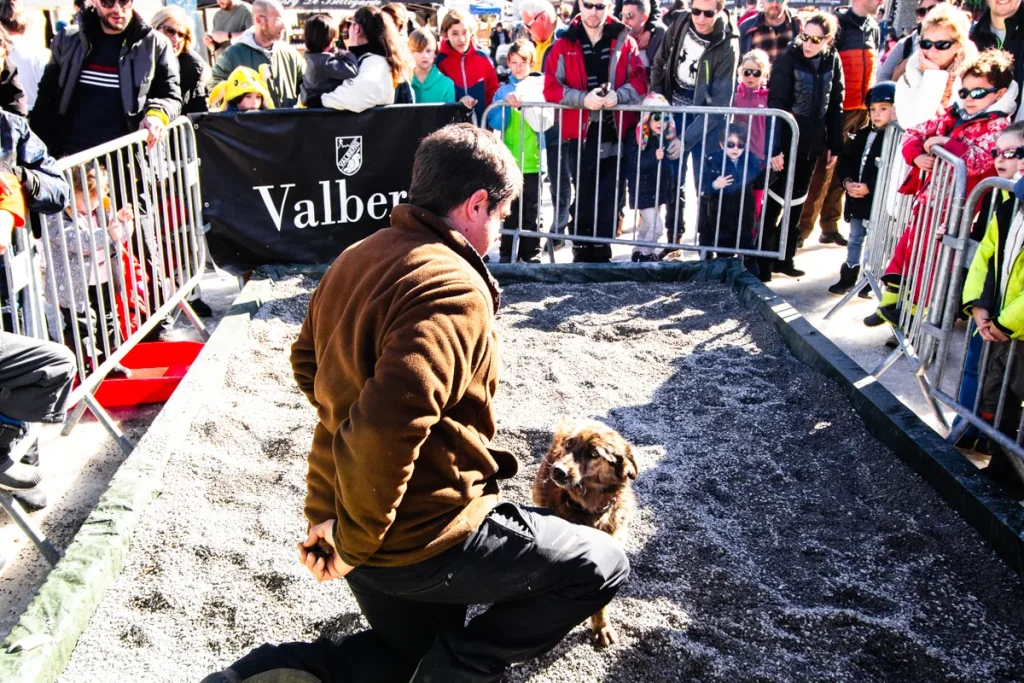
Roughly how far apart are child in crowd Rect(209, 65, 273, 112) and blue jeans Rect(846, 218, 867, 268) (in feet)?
16.8

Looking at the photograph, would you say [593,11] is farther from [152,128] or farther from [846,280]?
[152,128]

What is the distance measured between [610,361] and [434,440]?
383cm

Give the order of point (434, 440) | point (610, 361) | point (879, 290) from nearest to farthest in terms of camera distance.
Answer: point (434, 440)
point (610, 361)
point (879, 290)

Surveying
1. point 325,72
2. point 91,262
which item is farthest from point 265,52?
point 91,262

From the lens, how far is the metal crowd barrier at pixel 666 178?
7.82 m

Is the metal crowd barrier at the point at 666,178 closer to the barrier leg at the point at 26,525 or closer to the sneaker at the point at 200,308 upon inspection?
the sneaker at the point at 200,308

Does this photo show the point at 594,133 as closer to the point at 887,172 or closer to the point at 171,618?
the point at 887,172

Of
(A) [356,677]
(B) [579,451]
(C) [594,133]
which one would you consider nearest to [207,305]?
(C) [594,133]

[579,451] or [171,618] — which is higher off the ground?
[579,451]

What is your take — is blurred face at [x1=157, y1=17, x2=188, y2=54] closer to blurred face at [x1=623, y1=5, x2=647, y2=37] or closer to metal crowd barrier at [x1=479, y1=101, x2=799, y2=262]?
metal crowd barrier at [x1=479, y1=101, x2=799, y2=262]

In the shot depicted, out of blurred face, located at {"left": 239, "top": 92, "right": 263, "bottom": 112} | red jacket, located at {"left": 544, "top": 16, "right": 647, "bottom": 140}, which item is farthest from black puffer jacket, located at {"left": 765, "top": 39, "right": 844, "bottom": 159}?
blurred face, located at {"left": 239, "top": 92, "right": 263, "bottom": 112}

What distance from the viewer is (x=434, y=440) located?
7.72 feet

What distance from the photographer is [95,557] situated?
11.7 ft

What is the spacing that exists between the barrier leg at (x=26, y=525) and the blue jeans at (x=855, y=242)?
6.45m
